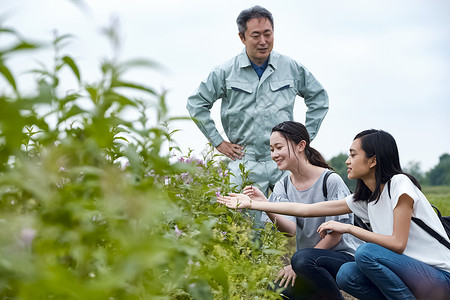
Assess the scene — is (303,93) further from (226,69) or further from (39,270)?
(39,270)

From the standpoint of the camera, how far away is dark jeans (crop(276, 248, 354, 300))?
353cm

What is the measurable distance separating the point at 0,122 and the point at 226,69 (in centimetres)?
400

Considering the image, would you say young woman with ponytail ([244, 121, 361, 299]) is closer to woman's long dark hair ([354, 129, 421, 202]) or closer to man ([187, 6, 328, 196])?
woman's long dark hair ([354, 129, 421, 202])

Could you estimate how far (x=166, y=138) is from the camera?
1.62 m

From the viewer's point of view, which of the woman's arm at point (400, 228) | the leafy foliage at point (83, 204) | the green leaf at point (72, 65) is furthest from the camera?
the woman's arm at point (400, 228)

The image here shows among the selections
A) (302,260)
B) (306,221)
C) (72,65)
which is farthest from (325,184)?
(72,65)

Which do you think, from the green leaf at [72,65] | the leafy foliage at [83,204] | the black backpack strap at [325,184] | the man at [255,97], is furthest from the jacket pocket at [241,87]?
the green leaf at [72,65]

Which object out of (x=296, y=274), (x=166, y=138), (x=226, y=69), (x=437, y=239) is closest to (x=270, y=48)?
(x=226, y=69)

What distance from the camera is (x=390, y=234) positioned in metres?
3.19

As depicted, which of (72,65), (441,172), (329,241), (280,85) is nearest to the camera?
(72,65)

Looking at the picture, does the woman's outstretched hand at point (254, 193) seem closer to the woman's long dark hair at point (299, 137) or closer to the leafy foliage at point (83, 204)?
the woman's long dark hair at point (299, 137)

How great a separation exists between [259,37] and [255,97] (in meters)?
0.54

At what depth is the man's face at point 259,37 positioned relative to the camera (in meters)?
4.66

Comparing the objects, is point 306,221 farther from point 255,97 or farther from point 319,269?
point 255,97
